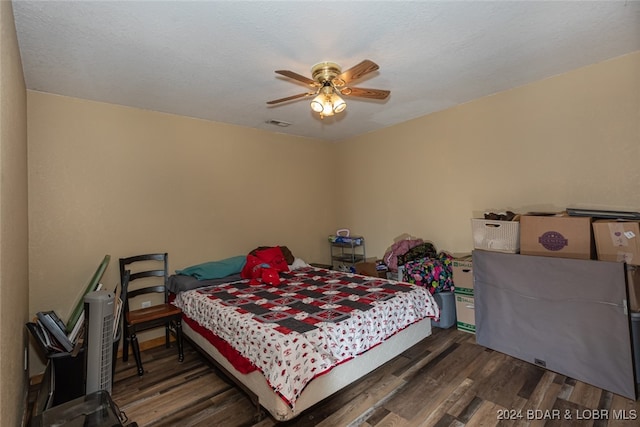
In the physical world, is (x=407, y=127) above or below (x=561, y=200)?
above

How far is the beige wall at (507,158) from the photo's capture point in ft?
8.09

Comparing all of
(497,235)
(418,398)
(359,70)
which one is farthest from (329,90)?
(418,398)

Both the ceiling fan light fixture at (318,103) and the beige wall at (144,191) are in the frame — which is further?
the beige wall at (144,191)

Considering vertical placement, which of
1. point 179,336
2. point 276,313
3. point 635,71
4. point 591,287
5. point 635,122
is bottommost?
point 179,336

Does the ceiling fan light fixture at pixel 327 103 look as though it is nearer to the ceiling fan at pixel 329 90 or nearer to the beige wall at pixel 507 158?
the ceiling fan at pixel 329 90

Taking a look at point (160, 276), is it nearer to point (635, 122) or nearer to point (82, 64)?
point (82, 64)

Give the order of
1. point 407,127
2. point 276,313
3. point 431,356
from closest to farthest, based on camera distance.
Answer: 1. point 276,313
2. point 431,356
3. point 407,127

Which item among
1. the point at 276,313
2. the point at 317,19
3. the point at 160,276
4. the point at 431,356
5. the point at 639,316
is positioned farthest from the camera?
the point at 160,276

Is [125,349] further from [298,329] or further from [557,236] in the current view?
[557,236]

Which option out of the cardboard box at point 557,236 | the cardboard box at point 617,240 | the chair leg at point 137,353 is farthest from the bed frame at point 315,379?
the cardboard box at point 617,240

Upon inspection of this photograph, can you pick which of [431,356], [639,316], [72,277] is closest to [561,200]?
[639,316]

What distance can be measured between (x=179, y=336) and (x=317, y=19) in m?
2.95

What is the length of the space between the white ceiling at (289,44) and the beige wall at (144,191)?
339 millimetres

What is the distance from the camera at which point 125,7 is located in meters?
1.62
